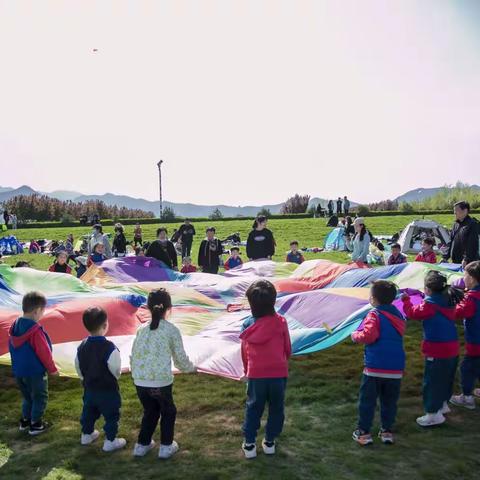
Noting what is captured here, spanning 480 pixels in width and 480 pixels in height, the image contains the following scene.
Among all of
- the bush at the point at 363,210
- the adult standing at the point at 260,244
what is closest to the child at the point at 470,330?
the adult standing at the point at 260,244

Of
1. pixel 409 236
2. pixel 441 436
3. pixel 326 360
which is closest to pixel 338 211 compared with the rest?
pixel 409 236

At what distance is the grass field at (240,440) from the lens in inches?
148

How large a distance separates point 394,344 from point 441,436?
87 centimetres

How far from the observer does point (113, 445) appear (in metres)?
4.14

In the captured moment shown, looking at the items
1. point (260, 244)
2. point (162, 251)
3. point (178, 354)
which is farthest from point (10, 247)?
point (178, 354)

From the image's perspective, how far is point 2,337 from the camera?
580cm

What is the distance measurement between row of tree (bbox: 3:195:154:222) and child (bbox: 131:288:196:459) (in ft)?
93.8

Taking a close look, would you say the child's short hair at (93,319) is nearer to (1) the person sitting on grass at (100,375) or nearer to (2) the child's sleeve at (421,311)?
(1) the person sitting on grass at (100,375)

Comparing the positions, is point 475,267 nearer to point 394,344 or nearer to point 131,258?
point 394,344

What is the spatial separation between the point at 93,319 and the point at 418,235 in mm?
14312

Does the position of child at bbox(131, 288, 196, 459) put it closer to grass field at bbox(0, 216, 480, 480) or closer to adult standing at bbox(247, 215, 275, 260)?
grass field at bbox(0, 216, 480, 480)

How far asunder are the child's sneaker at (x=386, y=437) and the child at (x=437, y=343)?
→ 47cm

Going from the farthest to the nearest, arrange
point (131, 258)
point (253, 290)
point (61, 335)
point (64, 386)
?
point (131, 258)
point (61, 335)
point (64, 386)
point (253, 290)

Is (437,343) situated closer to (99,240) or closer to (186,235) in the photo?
(99,240)
